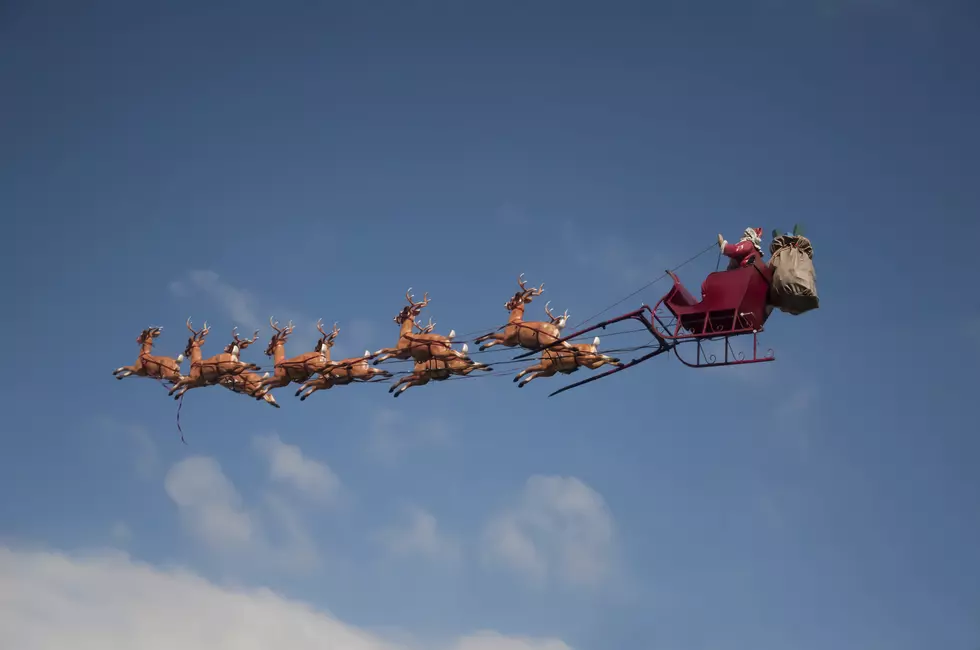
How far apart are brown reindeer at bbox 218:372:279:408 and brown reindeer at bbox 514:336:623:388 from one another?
5623 mm

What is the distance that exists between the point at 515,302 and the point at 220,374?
6580 millimetres

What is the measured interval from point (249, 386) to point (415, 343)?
404cm

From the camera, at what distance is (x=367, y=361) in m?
25.0

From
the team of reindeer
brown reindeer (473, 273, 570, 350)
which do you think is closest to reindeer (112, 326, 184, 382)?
the team of reindeer

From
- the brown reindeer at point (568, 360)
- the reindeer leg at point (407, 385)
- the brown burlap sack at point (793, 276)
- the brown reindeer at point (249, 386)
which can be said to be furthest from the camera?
the brown reindeer at point (249, 386)

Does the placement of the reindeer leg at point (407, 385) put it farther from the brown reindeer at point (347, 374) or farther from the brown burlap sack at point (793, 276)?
the brown burlap sack at point (793, 276)

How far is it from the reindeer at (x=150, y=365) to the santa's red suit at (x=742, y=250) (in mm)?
11201

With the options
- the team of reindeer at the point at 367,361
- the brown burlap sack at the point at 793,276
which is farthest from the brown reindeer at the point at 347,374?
the brown burlap sack at the point at 793,276

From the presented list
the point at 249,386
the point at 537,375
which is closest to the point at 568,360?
the point at 537,375

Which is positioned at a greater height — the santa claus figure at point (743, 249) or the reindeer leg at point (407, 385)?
the santa claus figure at point (743, 249)

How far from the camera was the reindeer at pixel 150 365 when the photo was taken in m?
27.6

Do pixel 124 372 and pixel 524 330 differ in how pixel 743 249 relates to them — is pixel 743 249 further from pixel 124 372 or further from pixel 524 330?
pixel 124 372

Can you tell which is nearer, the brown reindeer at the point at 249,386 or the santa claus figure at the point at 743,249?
the santa claus figure at the point at 743,249

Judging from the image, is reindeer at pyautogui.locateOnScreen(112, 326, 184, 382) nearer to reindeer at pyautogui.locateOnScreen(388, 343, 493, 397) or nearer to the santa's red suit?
reindeer at pyautogui.locateOnScreen(388, 343, 493, 397)
